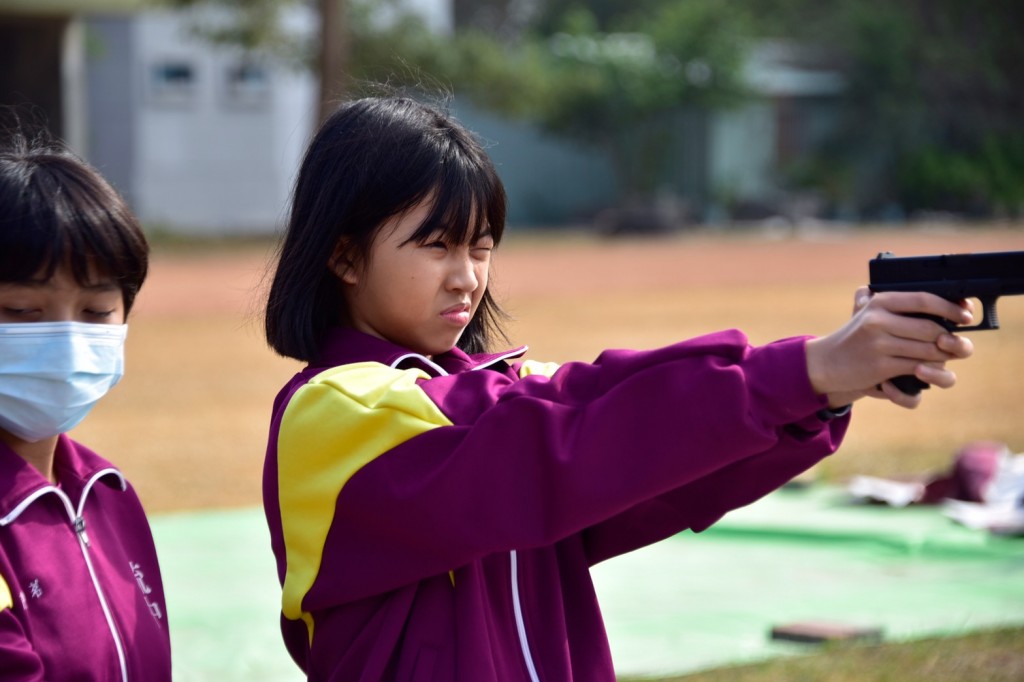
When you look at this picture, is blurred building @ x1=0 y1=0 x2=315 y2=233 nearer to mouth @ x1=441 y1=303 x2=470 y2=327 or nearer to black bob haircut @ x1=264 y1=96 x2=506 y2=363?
black bob haircut @ x1=264 y1=96 x2=506 y2=363

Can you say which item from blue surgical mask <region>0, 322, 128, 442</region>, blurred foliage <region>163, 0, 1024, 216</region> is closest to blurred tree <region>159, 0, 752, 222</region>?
blurred foliage <region>163, 0, 1024, 216</region>

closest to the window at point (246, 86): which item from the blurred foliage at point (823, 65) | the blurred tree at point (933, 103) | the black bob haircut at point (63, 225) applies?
the blurred foliage at point (823, 65)

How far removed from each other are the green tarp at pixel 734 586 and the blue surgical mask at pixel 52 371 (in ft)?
6.18

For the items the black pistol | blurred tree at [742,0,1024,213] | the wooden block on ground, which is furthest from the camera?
blurred tree at [742,0,1024,213]

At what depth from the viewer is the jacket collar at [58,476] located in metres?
2.30

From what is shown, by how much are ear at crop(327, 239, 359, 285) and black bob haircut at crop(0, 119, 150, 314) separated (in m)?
0.43

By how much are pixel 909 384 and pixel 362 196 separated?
0.89 meters

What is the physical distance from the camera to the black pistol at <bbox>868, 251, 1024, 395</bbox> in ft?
5.70

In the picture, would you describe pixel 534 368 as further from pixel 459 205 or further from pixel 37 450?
pixel 37 450

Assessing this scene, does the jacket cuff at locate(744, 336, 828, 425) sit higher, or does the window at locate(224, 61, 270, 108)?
the jacket cuff at locate(744, 336, 828, 425)

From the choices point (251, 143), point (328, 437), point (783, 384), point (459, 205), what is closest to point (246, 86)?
point (251, 143)

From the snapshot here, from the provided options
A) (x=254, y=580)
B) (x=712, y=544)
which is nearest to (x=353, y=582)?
(x=254, y=580)

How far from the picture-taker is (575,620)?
2.22 m

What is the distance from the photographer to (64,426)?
2.43 metres
